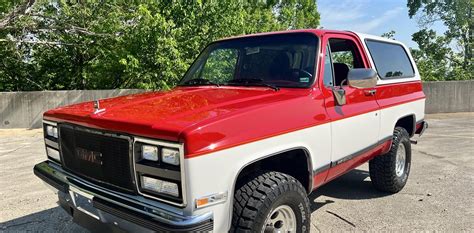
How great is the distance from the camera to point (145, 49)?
13.3m

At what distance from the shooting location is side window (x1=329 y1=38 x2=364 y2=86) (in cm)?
421

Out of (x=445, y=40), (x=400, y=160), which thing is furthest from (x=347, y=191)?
(x=445, y=40)

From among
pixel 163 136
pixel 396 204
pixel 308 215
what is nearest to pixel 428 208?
pixel 396 204

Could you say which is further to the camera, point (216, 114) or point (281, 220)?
point (281, 220)

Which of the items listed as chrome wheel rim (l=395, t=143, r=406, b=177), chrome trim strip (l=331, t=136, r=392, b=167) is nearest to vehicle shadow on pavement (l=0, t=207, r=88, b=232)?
chrome trim strip (l=331, t=136, r=392, b=167)

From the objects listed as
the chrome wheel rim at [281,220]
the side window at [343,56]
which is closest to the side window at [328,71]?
the side window at [343,56]

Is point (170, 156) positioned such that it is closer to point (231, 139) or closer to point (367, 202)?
point (231, 139)

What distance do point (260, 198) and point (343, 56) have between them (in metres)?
2.82

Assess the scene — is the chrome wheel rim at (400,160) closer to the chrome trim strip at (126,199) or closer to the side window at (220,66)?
the side window at (220,66)

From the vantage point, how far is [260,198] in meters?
2.70

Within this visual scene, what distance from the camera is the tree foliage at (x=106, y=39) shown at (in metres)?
13.1

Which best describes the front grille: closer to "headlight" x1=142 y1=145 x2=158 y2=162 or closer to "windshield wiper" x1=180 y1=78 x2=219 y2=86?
"headlight" x1=142 y1=145 x2=158 y2=162

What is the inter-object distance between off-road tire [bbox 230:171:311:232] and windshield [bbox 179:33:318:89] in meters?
1.02

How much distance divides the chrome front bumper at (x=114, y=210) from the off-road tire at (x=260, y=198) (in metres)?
0.31
